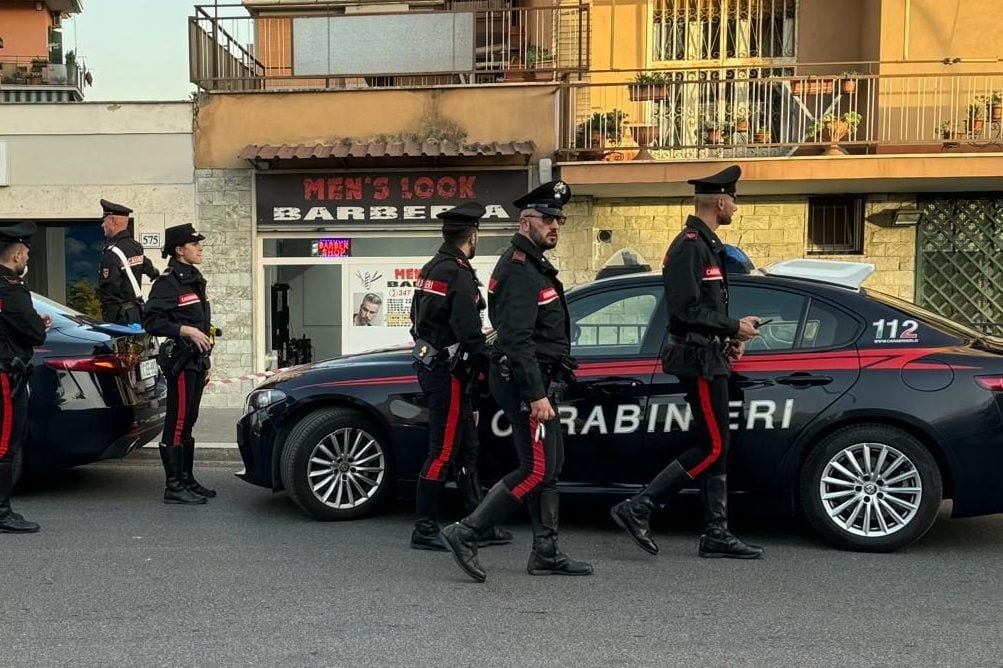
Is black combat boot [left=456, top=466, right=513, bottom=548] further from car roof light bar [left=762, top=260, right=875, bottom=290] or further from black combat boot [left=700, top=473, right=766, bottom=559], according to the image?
car roof light bar [left=762, top=260, right=875, bottom=290]

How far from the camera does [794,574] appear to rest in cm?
495

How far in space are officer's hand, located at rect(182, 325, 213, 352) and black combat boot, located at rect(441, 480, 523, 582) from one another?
2551mm

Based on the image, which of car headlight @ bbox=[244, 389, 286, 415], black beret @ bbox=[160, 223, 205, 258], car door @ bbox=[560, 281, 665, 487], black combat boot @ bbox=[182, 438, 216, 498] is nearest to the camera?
car door @ bbox=[560, 281, 665, 487]

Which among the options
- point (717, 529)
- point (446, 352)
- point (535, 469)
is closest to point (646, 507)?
A: point (717, 529)

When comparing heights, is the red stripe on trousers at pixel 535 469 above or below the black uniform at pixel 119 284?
below

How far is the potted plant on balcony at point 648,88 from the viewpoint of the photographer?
11.1m

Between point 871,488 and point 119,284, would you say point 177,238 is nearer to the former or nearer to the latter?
point 119,284

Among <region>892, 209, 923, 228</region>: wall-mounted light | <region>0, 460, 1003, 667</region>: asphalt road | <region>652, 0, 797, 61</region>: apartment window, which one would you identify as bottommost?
<region>0, 460, 1003, 667</region>: asphalt road

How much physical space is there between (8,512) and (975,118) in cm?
1019

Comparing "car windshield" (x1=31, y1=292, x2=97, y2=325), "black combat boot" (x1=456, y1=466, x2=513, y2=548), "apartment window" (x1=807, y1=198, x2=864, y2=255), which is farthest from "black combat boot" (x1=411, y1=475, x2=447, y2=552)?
"apartment window" (x1=807, y1=198, x2=864, y2=255)

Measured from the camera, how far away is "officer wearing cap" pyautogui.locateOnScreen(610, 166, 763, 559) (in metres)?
5.01

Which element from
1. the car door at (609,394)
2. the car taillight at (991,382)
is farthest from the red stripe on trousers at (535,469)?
the car taillight at (991,382)

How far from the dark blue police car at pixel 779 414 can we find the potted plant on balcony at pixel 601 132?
579 cm

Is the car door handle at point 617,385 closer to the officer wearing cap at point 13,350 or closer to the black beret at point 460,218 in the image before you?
the black beret at point 460,218
